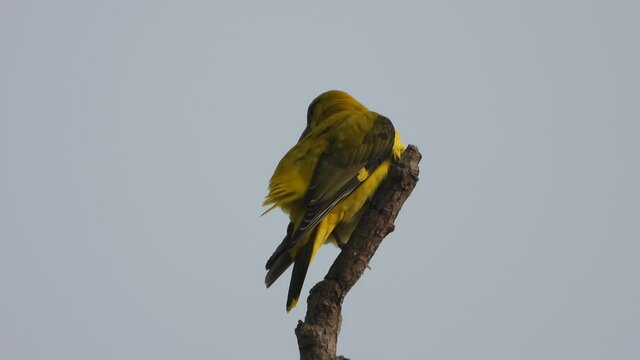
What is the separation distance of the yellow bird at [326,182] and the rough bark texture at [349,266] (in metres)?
0.43

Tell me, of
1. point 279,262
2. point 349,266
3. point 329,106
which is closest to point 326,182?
point 279,262

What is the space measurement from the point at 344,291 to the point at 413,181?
889 millimetres

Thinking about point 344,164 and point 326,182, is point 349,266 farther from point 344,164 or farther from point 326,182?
point 344,164

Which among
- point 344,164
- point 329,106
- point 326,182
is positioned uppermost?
point 329,106

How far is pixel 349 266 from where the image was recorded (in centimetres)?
511

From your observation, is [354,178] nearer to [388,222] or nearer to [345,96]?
[388,222]

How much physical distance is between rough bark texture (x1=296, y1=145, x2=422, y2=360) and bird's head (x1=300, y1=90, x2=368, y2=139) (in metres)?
2.11

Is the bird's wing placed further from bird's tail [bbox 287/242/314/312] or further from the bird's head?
the bird's head

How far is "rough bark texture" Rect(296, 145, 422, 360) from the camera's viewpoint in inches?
181

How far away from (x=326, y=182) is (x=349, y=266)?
3.40 feet

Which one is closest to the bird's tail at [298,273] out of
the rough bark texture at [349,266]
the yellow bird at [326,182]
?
the yellow bird at [326,182]

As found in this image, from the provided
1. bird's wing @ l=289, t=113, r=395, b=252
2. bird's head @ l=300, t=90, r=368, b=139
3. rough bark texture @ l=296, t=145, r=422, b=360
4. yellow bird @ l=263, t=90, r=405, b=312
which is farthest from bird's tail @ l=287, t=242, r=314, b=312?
bird's head @ l=300, t=90, r=368, b=139

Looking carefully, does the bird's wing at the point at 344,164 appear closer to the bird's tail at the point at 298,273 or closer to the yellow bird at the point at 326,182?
the yellow bird at the point at 326,182

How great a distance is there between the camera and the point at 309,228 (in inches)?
217
